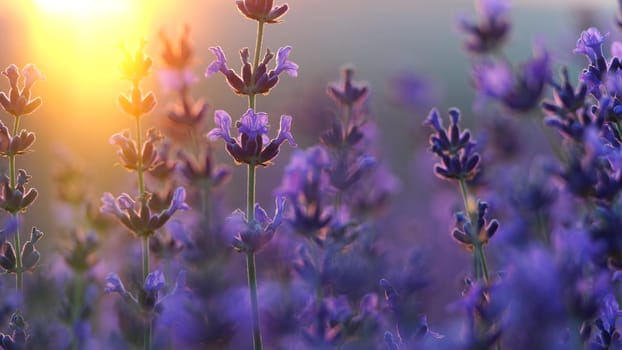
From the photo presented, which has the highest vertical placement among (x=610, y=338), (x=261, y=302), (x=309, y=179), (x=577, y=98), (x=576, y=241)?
(x=577, y=98)

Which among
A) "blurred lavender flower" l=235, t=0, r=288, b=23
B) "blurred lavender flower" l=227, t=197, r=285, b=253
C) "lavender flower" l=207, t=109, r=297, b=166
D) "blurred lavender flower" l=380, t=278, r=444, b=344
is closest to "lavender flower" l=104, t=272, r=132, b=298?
"blurred lavender flower" l=227, t=197, r=285, b=253

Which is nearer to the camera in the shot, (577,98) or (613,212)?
(613,212)

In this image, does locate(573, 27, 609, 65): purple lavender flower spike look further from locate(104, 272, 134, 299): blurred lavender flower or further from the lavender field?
locate(104, 272, 134, 299): blurred lavender flower

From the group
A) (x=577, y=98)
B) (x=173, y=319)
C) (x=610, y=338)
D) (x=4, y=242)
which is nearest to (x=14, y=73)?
(x=4, y=242)

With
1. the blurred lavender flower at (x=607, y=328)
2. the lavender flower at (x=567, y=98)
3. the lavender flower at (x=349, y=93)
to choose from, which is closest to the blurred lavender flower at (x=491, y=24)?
the lavender flower at (x=349, y=93)

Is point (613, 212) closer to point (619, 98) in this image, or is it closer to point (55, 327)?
point (619, 98)
